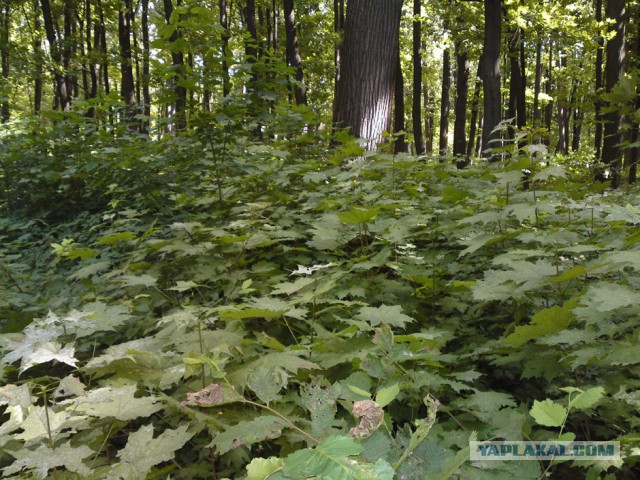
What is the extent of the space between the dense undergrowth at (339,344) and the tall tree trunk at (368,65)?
1.78 m

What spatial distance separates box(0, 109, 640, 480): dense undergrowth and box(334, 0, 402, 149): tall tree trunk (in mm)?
1778

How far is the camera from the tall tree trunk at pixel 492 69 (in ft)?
26.3

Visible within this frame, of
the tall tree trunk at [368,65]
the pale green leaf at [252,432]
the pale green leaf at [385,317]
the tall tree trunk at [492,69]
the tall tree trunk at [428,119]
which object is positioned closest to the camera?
the pale green leaf at [252,432]

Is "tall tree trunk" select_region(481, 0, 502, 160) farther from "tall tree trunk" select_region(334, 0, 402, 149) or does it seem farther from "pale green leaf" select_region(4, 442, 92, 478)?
"pale green leaf" select_region(4, 442, 92, 478)

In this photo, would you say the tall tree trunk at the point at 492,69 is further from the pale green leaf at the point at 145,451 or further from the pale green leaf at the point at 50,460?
the pale green leaf at the point at 50,460

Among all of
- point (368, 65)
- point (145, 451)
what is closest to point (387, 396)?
point (145, 451)

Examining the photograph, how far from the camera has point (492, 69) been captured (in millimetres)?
8062

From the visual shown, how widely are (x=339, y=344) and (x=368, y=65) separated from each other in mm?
5006

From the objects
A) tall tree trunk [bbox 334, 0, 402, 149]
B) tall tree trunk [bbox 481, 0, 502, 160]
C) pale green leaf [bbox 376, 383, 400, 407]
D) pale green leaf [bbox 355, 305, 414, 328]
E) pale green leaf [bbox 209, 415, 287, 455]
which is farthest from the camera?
tall tree trunk [bbox 481, 0, 502, 160]

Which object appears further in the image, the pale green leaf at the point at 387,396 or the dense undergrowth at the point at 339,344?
the dense undergrowth at the point at 339,344

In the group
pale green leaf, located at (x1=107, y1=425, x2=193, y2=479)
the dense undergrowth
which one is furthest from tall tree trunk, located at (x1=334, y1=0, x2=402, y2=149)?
pale green leaf, located at (x1=107, y1=425, x2=193, y2=479)

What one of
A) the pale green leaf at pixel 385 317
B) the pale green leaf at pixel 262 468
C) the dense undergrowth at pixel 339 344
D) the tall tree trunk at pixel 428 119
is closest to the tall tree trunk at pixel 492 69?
the dense undergrowth at pixel 339 344

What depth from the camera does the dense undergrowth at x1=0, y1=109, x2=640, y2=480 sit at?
3.75 ft

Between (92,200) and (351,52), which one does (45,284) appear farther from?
(351,52)
